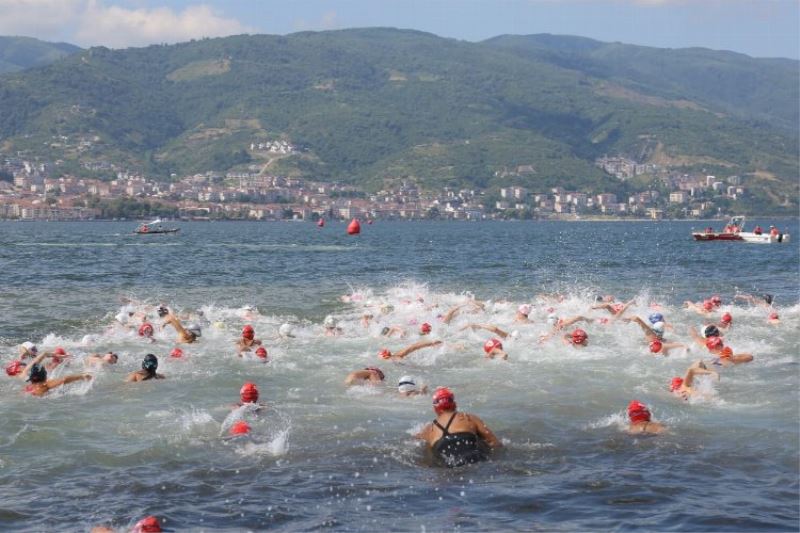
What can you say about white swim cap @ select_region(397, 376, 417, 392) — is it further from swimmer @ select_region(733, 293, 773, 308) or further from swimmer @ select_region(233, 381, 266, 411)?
swimmer @ select_region(733, 293, 773, 308)

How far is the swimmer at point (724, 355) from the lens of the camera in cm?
2077

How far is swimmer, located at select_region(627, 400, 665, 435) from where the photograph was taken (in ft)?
48.1

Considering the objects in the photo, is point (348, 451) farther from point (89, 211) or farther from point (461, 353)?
point (89, 211)

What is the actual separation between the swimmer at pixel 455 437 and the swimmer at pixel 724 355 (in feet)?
29.4

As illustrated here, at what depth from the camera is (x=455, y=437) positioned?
1323cm

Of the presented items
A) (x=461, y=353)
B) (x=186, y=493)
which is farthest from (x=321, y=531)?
(x=461, y=353)

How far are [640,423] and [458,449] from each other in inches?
132

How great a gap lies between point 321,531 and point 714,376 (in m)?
10.7

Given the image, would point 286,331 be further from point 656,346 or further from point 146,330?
point 656,346

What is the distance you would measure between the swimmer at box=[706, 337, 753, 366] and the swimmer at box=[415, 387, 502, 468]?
8963 millimetres

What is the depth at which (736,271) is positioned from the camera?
56.4 meters

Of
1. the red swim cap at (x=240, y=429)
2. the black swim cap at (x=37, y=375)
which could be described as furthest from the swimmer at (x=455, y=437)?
the black swim cap at (x=37, y=375)

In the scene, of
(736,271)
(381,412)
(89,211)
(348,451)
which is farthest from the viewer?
(89,211)

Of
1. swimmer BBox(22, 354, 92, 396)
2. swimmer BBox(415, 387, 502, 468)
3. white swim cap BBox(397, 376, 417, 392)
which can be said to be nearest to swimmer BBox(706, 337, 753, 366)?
white swim cap BBox(397, 376, 417, 392)
